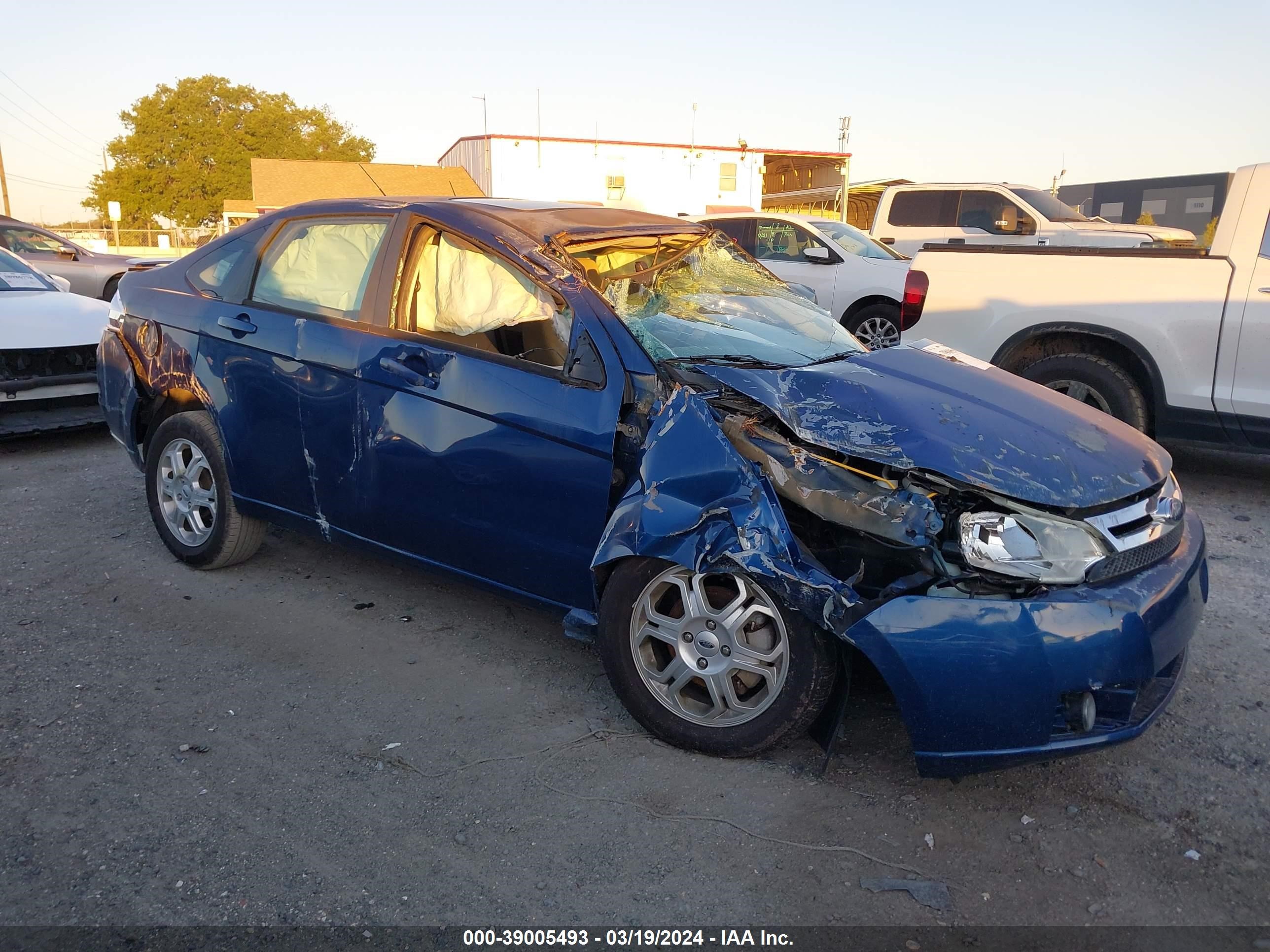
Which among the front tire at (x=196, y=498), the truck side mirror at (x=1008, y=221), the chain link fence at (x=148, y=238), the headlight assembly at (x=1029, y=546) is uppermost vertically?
the truck side mirror at (x=1008, y=221)

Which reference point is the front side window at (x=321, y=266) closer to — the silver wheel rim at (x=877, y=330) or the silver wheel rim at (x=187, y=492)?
the silver wheel rim at (x=187, y=492)

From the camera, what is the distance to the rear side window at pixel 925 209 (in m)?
13.4

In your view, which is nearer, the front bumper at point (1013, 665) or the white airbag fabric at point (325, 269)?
the front bumper at point (1013, 665)

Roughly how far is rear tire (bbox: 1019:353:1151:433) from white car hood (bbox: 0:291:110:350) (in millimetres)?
6383

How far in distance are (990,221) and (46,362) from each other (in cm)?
1134

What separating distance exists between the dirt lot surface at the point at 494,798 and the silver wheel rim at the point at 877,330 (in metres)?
6.84

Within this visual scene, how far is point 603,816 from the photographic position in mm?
2863

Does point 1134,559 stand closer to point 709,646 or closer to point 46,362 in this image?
point 709,646

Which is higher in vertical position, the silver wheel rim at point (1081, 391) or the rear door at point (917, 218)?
the rear door at point (917, 218)

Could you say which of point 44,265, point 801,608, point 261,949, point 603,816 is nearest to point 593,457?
point 801,608

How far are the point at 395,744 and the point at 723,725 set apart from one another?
3.66 feet

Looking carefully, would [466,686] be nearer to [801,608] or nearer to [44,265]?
[801,608]

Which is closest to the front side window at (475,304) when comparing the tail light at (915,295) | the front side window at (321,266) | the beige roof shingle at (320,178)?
the front side window at (321,266)

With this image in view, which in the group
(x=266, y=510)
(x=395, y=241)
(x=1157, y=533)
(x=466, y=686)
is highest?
(x=395, y=241)
